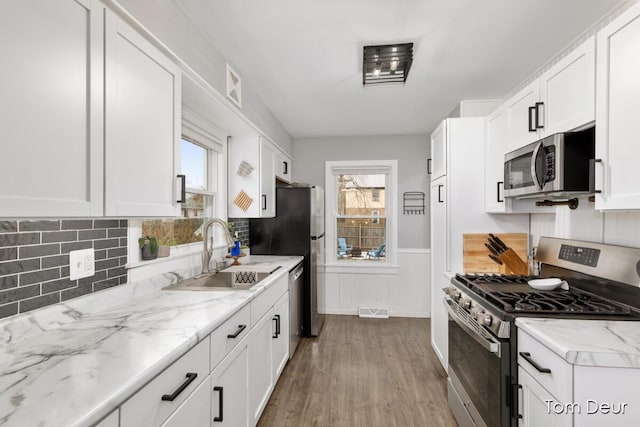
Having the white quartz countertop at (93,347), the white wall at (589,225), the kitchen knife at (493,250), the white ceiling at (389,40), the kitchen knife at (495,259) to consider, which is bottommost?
the white quartz countertop at (93,347)

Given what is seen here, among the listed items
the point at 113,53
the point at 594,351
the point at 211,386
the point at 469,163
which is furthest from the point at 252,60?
the point at 594,351

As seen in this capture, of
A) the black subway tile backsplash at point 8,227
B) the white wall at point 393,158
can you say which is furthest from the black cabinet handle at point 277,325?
the white wall at point 393,158

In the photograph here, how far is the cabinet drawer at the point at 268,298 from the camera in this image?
1894 millimetres

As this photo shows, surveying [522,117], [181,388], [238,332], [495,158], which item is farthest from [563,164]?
[181,388]

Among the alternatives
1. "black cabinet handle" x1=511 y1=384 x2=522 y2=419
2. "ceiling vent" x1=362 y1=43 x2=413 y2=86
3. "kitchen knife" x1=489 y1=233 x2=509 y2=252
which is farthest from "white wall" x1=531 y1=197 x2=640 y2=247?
"ceiling vent" x1=362 y1=43 x2=413 y2=86

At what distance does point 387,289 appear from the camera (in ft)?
14.1

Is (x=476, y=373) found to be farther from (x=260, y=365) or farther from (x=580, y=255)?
(x=260, y=365)

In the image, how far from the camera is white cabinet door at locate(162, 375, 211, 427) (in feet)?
3.52

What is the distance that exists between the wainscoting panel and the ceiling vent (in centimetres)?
243

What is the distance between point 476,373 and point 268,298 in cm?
131

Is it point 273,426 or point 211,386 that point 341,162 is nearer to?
point 273,426

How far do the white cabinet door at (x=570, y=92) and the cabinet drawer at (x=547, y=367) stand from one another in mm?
1026

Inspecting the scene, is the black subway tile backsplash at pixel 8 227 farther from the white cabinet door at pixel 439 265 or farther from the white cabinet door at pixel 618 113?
the white cabinet door at pixel 439 265

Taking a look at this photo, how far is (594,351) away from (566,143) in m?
0.97
